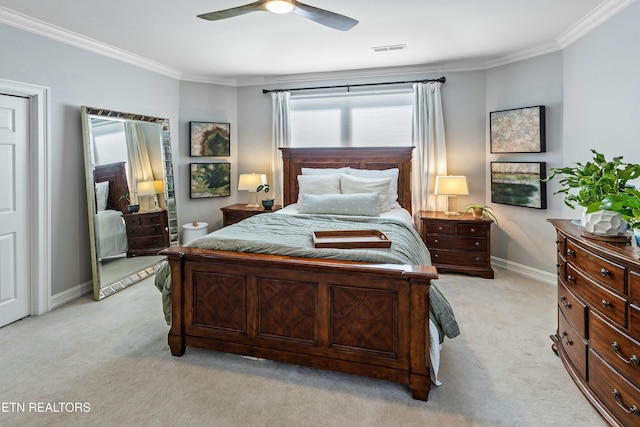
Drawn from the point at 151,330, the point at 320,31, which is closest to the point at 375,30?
the point at 320,31

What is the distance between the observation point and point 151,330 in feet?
9.25

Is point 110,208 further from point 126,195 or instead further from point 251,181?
point 251,181

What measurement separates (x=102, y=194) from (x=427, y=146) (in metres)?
3.85

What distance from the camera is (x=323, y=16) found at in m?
2.31

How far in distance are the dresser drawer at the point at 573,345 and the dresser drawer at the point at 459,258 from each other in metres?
1.69

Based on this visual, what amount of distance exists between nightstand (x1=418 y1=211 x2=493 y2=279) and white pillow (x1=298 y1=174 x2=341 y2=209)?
43.9 inches

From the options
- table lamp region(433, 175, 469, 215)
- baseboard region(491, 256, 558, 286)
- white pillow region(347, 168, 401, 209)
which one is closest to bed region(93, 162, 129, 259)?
white pillow region(347, 168, 401, 209)

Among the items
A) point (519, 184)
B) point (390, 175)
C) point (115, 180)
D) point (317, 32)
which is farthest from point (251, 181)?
point (519, 184)

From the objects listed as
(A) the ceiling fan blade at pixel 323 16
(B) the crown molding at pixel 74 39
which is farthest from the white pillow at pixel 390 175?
(B) the crown molding at pixel 74 39

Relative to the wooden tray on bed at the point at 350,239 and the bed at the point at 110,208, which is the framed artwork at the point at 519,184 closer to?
the wooden tray on bed at the point at 350,239

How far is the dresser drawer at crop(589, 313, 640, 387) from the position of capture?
1.54m

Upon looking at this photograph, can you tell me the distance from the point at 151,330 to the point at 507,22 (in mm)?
4109

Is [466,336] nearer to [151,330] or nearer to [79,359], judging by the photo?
[151,330]

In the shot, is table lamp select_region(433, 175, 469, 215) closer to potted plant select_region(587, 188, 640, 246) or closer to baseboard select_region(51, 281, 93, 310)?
potted plant select_region(587, 188, 640, 246)
